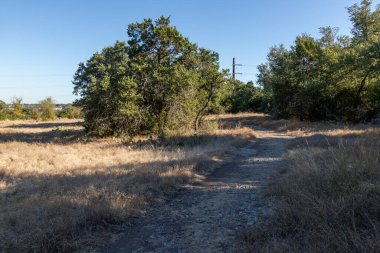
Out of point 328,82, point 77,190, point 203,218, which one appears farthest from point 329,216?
point 328,82

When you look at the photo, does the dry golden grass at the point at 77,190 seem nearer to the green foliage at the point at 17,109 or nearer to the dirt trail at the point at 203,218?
the dirt trail at the point at 203,218

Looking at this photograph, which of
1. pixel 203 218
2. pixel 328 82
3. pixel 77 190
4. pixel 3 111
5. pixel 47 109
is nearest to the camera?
pixel 203 218

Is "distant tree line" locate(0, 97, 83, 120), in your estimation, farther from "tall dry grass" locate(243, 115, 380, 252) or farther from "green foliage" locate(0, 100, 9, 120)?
"tall dry grass" locate(243, 115, 380, 252)

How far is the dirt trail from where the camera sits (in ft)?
15.8

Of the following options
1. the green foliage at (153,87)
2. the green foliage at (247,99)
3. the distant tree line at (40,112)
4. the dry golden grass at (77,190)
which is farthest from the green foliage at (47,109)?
the dry golden grass at (77,190)

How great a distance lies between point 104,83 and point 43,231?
13868 mm

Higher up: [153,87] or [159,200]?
[153,87]

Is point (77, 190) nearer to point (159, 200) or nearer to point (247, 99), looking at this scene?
point (159, 200)

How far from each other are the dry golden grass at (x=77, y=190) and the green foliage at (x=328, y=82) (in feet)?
48.2

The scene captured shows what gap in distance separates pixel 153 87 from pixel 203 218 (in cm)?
1469

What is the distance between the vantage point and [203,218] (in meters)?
5.89

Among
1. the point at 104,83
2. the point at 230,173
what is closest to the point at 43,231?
the point at 230,173

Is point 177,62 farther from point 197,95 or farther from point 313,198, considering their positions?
point 313,198

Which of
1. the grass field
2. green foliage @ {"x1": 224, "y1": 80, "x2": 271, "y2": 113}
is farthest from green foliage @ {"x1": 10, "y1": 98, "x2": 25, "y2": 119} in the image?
the grass field
